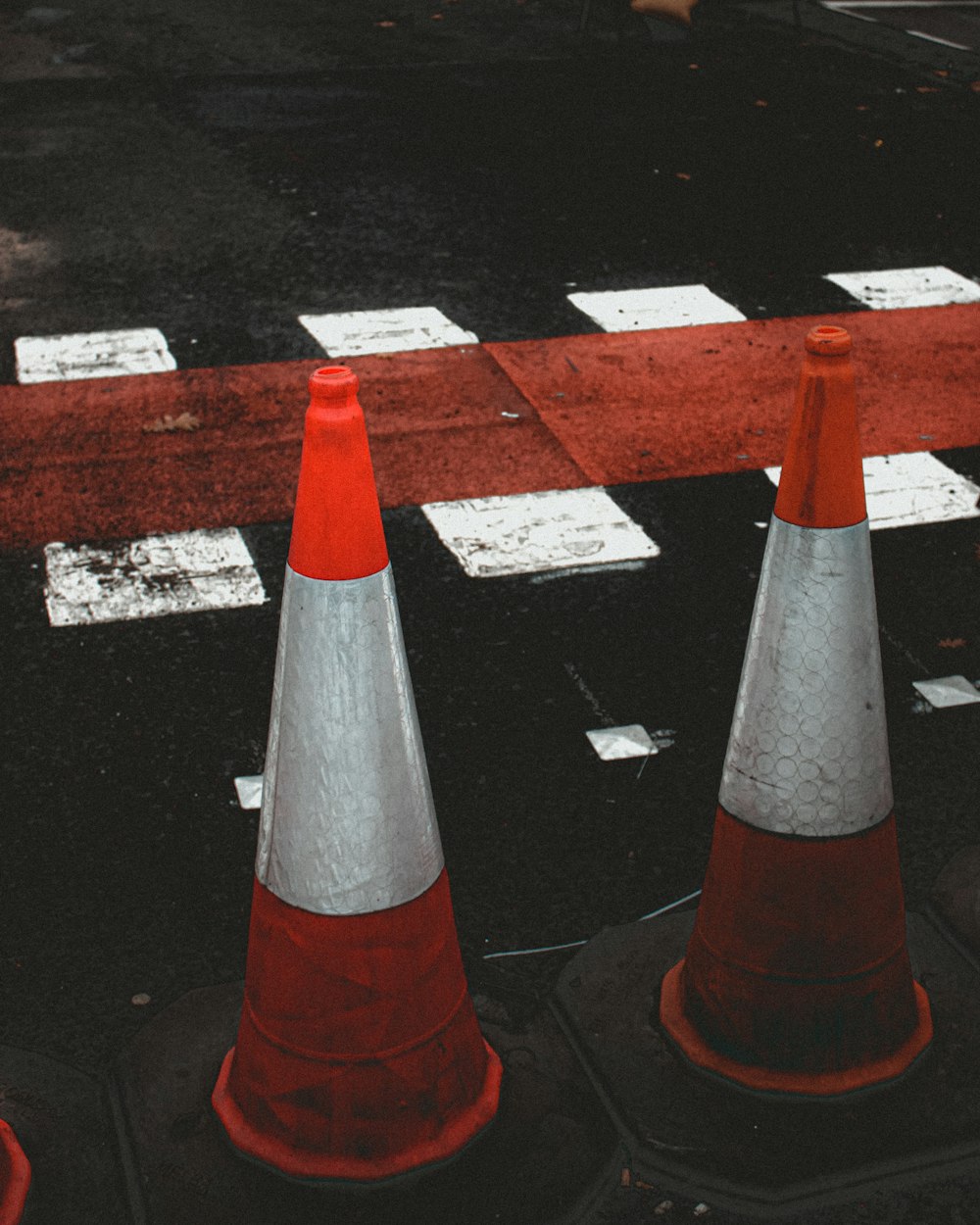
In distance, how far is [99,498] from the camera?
18.7 feet

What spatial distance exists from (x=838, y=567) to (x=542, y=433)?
3.68 metres

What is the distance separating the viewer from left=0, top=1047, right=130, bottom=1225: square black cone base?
2762mm

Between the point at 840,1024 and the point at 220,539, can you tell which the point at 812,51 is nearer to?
the point at 220,539

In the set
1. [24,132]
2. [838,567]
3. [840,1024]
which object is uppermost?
[838,567]

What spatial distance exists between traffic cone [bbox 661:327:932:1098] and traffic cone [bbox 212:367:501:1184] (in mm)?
556

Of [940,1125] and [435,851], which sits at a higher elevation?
[435,851]

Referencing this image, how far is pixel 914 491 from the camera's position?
588cm

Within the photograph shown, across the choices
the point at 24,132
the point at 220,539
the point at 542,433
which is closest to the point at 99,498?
the point at 220,539

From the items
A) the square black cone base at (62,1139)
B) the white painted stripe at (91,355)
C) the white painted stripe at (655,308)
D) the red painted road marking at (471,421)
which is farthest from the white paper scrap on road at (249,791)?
the white painted stripe at (655,308)

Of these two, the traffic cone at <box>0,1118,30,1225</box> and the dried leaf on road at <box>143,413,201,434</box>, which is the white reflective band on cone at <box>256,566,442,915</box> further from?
the dried leaf on road at <box>143,413,201,434</box>

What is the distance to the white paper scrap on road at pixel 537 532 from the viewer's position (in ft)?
17.5

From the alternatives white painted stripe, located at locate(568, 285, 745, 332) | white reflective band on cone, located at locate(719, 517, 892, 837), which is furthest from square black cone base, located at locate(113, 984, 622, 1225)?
white painted stripe, located at locate(568, 285, 745, 332)

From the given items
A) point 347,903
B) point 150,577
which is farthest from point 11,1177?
point 150,577

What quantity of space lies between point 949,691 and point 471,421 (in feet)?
8.52
